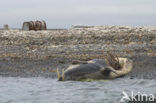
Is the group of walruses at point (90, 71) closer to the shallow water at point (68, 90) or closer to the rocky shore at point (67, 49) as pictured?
the shallow water at point (68, 90)

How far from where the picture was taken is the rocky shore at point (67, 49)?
60.0ft

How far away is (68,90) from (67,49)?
9.84 meters

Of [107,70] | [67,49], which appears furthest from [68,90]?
[67,49]

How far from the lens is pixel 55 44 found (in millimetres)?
26453

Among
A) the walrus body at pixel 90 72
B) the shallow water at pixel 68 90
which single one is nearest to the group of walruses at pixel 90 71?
the walrus body at pixel 90 72

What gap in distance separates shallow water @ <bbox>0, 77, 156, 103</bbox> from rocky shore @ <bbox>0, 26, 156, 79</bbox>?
4.66ft

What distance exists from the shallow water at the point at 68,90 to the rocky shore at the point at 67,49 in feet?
4.66

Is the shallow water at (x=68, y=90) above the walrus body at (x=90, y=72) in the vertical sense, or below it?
below

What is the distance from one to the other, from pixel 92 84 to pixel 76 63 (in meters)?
1.25

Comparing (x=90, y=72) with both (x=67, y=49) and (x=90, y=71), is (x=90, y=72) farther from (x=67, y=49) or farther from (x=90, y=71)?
(x=67, y=49)

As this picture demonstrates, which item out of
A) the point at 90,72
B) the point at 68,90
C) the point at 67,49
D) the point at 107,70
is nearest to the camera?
the point at 68,90

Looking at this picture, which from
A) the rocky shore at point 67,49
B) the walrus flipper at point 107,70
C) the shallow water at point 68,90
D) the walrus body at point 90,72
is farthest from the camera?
the rocky shore at point 67,49

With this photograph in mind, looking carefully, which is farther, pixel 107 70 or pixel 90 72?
pixel 107 70

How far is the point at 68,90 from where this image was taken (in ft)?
45.5
